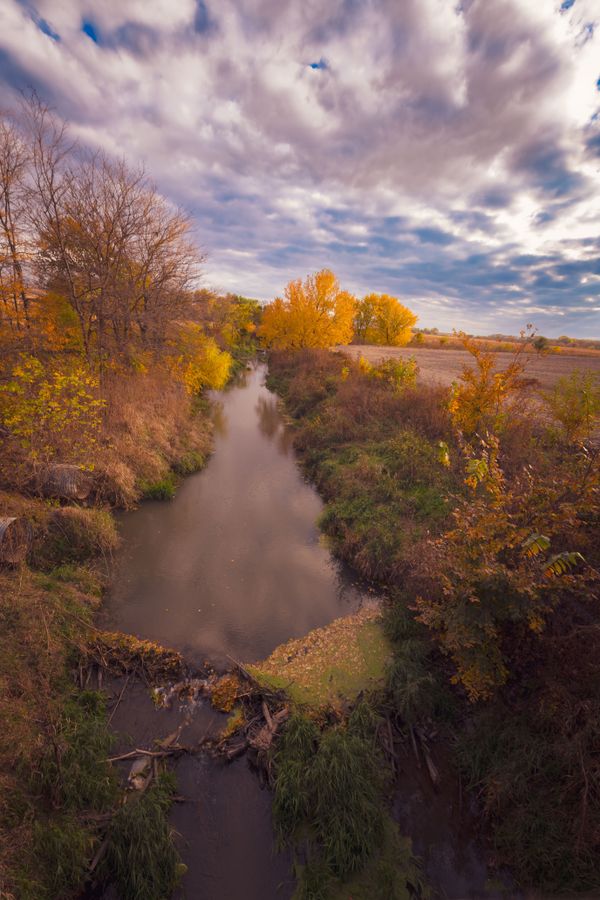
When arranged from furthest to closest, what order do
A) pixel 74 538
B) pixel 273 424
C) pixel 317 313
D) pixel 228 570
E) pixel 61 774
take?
pixel 317 313 < pixel 273 424 < pixel 228 570 < pixel 74 538 < pixel 61 774

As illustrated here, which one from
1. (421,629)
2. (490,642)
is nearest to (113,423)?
(421,629)

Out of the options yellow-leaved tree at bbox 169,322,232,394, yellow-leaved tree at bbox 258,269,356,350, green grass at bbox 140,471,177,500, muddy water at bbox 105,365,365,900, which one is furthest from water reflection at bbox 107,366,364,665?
yellow-leaved tree at bbox 258,269,356,350

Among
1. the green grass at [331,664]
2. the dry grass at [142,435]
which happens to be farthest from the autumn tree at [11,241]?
the green grass at [331,664]

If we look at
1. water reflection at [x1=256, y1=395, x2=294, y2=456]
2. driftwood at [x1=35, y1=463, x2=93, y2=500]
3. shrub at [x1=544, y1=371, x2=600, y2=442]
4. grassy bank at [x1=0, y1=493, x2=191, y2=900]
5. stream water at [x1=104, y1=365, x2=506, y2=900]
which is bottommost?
stream water at [x1=104, y1=365, x2=506, y2=900]

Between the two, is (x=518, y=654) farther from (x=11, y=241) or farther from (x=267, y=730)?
(x=11, y=241)

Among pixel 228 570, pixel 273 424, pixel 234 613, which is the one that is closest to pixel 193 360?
pixel 273 424

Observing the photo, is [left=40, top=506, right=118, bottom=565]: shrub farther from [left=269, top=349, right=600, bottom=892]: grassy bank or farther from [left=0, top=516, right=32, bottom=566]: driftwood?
[left=269, top=349, right=600, bottom=892]: grassy bank

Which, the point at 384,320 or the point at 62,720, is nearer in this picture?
the point at 62,720
